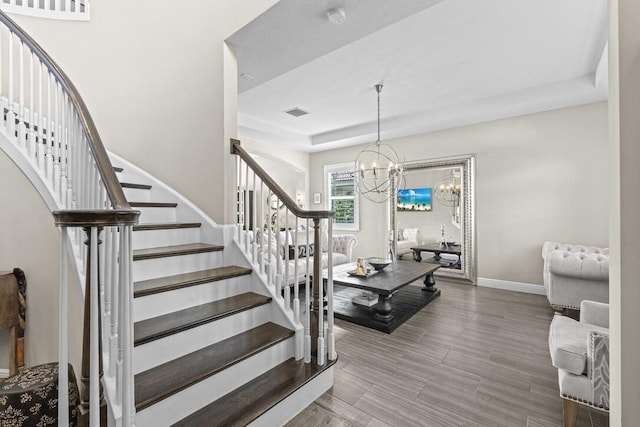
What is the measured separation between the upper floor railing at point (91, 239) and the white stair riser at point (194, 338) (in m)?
0.22

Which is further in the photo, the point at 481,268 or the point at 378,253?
the point at 378,253

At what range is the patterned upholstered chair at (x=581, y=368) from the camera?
1.42 meters

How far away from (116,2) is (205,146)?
83.9 inches

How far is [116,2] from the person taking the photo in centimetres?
304

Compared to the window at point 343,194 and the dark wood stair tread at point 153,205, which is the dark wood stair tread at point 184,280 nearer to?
the dark wood stair tread at point 153,205

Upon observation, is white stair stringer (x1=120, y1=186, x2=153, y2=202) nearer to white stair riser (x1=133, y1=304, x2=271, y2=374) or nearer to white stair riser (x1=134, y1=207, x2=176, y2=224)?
white stair riser (x1=134, y1=207, x2=176, y2=224)

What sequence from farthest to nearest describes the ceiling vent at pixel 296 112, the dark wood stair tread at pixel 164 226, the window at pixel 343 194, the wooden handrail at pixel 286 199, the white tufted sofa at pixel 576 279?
1. the window at pixel 343 194
2. the ceiling vent at pixel 296 112
3. the white tufted sofa at pixel 576 279
4. the dark wood stair tread at pixel 164 226
5. the wooden handrail at pixel 286 199

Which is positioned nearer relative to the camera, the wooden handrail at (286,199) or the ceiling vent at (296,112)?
the wooden handrail at (286,199)

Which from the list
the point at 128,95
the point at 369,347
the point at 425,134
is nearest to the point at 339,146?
the point at 425,134

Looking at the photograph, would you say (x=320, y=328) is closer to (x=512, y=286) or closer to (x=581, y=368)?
(x=581, y=368)

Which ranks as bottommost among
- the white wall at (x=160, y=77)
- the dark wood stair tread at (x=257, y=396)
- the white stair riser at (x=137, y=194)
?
the dark wood stair tread at (x=257, y=396)

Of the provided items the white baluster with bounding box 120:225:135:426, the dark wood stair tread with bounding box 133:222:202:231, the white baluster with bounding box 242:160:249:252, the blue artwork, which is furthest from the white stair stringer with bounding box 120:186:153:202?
the blue artwork

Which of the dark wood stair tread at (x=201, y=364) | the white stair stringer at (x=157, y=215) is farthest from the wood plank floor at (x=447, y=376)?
the white stair stringer at (x=157, y=215)

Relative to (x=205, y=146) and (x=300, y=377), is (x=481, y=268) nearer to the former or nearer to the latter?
(x=300, y=377)
